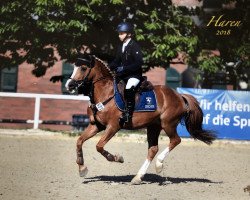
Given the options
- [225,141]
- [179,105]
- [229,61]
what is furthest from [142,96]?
[229,61]

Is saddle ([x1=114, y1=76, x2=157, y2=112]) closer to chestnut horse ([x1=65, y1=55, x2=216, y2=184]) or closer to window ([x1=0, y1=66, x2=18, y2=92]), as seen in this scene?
chestnut horse ([x1=65, y1=55, x2=216, y2=184])

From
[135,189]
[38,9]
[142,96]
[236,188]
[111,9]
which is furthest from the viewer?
[111,9]

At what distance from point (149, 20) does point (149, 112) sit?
11.7 m

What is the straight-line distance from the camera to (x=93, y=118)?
920 centimetres

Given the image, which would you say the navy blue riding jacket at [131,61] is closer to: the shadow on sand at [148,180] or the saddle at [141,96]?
the saddle at [141,96]

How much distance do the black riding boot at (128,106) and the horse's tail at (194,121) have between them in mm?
1502

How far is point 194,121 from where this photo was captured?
34.1 ft

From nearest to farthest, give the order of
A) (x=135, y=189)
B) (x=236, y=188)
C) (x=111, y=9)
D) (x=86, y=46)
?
(x=135, y=189), (x=236, y=188), (x=111, y=9), (x=86, y=46)

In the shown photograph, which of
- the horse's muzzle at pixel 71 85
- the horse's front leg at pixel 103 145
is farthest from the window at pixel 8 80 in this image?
the horse's front leg at pixel 103 145

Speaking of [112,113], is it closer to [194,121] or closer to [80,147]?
[80,147]

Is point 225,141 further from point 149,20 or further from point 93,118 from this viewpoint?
point 93,118

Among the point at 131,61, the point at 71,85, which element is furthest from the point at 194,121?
the point at 71,85

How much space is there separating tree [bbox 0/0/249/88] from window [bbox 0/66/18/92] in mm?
6083

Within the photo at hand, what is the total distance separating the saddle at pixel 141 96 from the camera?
9266 millimetres
